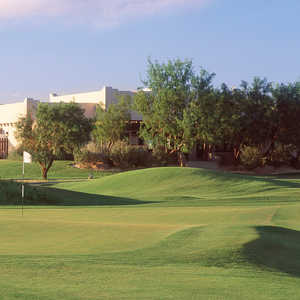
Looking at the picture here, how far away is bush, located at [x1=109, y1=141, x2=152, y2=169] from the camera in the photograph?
55031mm

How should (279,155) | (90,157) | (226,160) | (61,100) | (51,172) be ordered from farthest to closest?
→ 1. (61,100)
2. (226,160)
3. (279,155)
4. (90,157)
5. (51,172)

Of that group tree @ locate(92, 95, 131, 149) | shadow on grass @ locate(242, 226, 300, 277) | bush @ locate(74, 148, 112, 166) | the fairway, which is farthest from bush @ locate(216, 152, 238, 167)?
shadow on grass @ locate(242, 226, 300, 277)

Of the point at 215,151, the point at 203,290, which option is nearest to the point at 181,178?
the point at 203,290

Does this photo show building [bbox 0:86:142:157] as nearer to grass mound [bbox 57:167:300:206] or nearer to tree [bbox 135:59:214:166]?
tree [bbox 135:59:214:166]

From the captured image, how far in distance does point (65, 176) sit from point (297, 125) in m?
27.1

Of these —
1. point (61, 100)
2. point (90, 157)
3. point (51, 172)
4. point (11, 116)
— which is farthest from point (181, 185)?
point (11, 116)

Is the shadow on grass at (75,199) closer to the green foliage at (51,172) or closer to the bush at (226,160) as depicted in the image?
the green foliage at (51,172)

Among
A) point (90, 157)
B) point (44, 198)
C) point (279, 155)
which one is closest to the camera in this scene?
point (44, 198)

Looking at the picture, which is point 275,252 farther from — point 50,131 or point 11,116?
point 11,116

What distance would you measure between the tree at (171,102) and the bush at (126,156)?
3981mm

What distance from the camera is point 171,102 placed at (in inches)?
2317

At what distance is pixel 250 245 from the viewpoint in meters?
9.37

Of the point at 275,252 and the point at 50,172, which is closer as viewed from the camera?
the point at 275,252

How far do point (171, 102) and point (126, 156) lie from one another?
26.0ft
